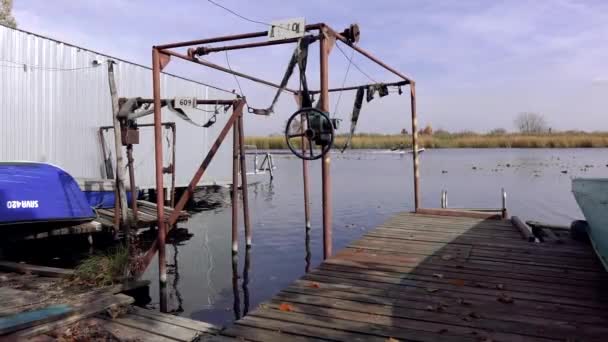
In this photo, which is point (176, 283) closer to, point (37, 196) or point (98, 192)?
point (37, 196)

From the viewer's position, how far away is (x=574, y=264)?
19.2ft

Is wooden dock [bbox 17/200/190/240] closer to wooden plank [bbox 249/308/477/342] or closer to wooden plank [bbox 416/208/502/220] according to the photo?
wooden plank [bbox 416/208/502/220]

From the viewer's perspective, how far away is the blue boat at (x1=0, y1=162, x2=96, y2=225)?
26.5ft

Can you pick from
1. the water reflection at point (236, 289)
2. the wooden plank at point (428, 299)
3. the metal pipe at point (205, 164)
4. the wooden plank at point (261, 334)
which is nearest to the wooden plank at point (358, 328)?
the wooden plank at point (261, 334)

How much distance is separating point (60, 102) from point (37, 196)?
5117 millimetres

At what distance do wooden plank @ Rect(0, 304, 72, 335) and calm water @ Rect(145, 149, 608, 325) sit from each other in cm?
226

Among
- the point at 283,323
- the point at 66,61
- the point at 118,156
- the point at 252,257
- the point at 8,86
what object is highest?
the point at 66,61

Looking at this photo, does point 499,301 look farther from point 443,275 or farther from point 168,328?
point 168,328

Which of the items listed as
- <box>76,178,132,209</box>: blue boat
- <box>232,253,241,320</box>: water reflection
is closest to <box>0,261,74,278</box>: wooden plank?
<box>232,253,241,320</box>: water reflection

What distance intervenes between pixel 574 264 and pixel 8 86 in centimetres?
1224

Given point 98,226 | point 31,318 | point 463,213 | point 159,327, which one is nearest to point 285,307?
point 159,327

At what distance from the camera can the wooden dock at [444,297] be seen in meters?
3.72

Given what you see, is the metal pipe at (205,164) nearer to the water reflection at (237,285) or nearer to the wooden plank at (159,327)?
the water reflection at (237,285)

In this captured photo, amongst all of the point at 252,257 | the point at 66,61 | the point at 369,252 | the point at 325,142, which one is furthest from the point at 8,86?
the point at 369,252
